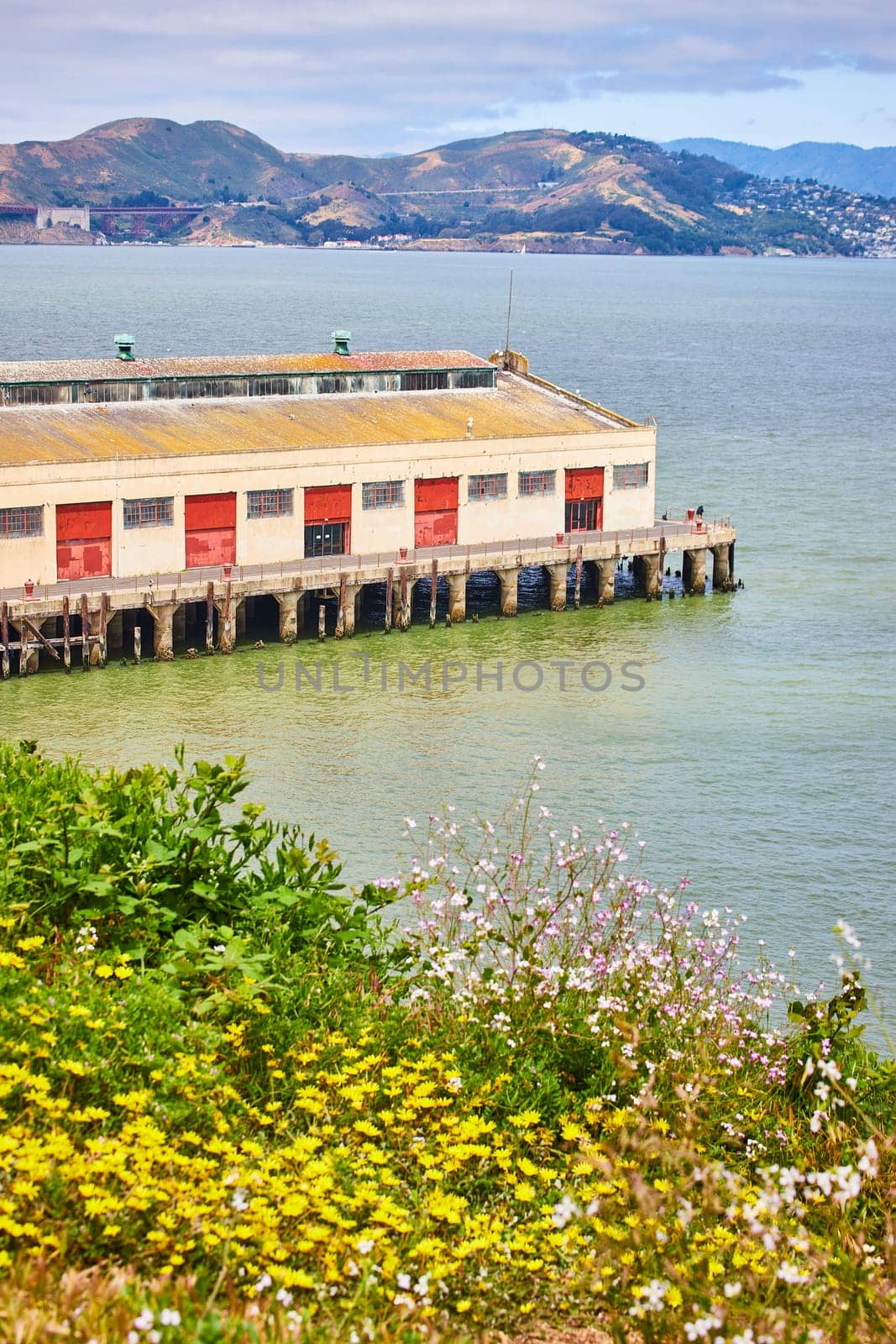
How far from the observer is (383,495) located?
58875mm

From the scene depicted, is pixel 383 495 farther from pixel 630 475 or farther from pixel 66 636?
pixel 66 636

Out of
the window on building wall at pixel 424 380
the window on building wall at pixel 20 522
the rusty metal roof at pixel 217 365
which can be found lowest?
the window on building wall at pixel 20 522

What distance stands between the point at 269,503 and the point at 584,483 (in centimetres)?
1386

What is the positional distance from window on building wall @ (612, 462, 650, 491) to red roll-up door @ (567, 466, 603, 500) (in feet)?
2.29

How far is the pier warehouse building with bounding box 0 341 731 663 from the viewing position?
5106 centimetres

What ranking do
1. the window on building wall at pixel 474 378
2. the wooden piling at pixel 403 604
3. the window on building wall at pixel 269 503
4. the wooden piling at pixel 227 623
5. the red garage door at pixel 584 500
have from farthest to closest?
the window on building wall at pixel 474 378
the red garage door at pixel 584 500
the wooden piling at pixel 403 604
the window on building wall at pixel 269 503
the wooden piling at pixel 227 623

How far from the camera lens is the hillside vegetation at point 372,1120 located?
10117 millimetres

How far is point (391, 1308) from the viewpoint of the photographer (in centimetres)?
1080

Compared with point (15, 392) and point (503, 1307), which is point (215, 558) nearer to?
point (15, 392)

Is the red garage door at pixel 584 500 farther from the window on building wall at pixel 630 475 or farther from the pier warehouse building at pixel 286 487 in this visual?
the window on building wall at pixel 630 475
